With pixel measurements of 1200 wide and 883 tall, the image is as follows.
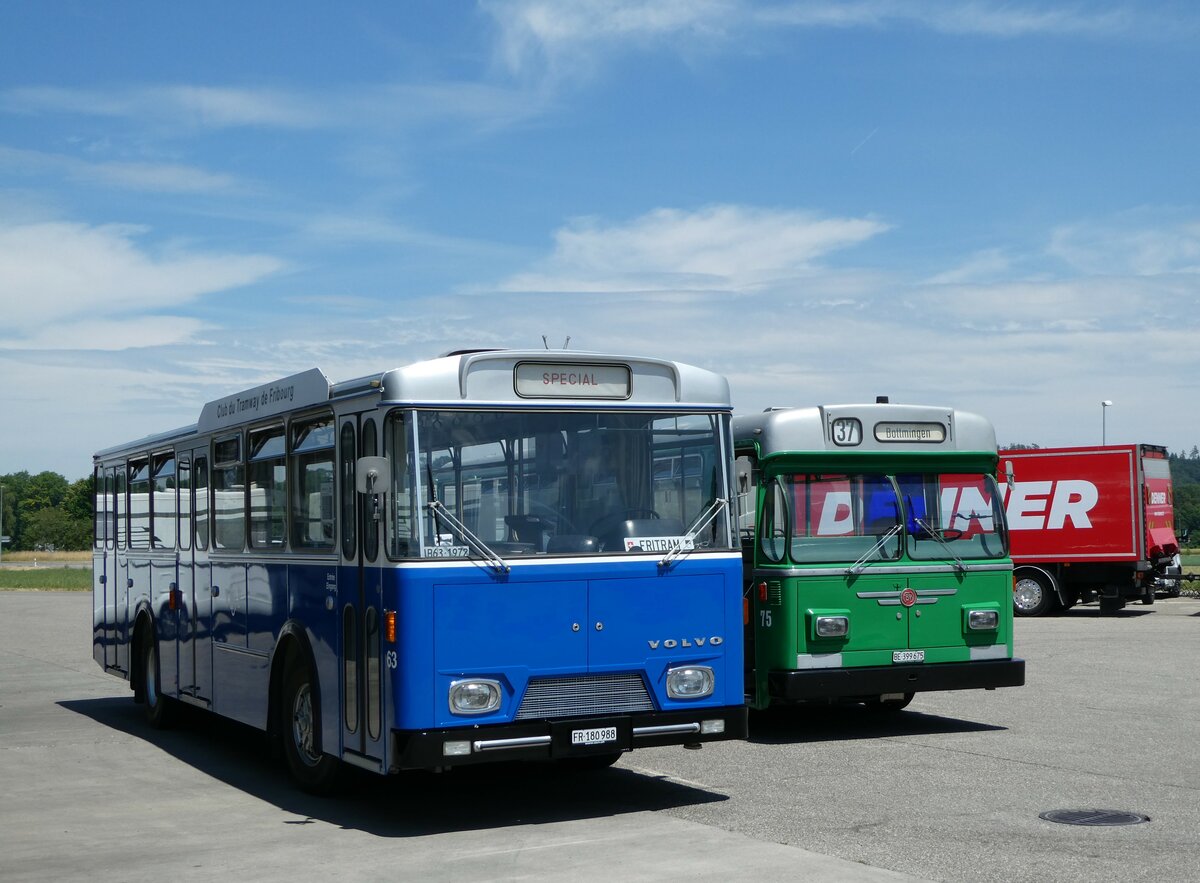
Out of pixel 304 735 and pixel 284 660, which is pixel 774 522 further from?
pixel 304 735

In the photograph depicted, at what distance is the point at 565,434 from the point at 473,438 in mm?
625

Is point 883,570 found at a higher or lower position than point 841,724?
higher

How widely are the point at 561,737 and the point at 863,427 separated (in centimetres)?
518

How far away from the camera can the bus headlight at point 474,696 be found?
8508 millimetres

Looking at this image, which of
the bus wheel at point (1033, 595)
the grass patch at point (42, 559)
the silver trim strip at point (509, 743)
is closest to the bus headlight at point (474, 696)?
the silver trim strip at point (509, 743)

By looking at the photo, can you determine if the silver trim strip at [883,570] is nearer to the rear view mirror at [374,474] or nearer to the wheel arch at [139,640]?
the rear view mirror at [374,474]

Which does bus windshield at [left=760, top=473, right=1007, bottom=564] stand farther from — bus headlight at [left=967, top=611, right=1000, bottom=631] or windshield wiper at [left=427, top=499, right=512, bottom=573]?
windshield wiper at [left=427, top=499, right=512, bottom=573]

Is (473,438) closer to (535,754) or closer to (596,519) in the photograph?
(596,519)

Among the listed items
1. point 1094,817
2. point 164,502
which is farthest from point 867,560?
point 164,502

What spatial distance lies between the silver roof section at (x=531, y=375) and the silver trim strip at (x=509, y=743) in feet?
6.38

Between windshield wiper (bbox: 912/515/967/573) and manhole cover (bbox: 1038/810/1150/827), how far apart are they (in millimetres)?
4034

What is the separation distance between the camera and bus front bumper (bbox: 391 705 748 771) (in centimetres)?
840

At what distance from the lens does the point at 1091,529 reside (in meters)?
27.6

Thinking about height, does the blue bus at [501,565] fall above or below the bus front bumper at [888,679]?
above
